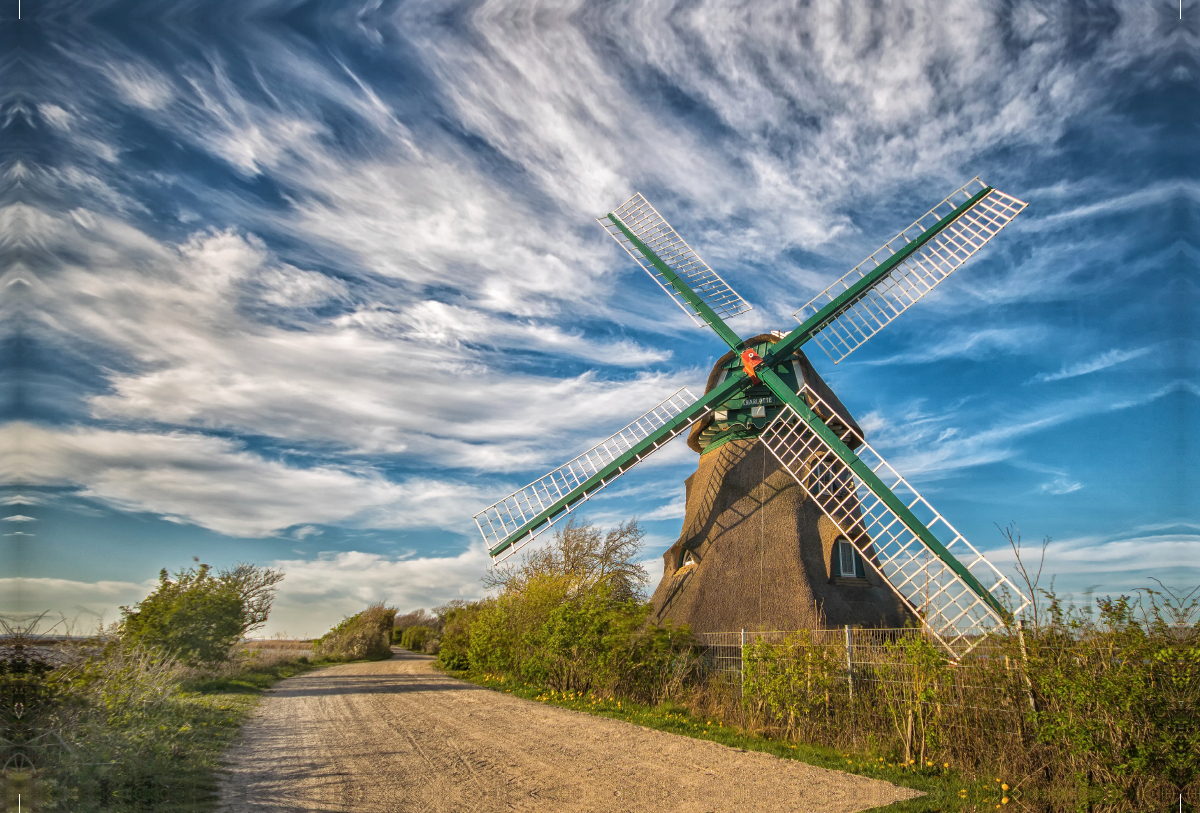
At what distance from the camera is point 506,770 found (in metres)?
6.89

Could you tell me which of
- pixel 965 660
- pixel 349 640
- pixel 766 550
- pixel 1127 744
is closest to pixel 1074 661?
pixel 1127 744

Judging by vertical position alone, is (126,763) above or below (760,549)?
below

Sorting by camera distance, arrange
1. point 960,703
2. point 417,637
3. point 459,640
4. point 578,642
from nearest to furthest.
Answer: point 960,703 < point 578,642 < point 459,640 < point 417,637

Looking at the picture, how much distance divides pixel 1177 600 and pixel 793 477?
307 inches

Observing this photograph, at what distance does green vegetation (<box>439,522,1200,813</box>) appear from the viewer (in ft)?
16.8

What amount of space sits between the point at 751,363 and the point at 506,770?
10049 millimetres

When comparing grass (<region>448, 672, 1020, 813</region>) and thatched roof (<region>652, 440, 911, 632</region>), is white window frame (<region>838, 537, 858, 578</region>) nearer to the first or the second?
thatched roof (<region>652, 440, 911, 632</region>)

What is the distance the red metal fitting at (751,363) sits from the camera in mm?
14212

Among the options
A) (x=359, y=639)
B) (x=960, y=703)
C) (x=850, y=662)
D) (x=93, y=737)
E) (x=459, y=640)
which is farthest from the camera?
(x=359, y=639)

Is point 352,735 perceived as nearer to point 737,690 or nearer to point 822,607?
point 737,690

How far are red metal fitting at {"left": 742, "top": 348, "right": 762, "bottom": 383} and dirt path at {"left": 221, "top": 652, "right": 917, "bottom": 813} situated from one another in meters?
7.95

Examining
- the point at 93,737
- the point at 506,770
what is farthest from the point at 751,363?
the point at 93,737

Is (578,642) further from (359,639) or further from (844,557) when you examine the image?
(359,639)

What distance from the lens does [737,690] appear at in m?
10.0
